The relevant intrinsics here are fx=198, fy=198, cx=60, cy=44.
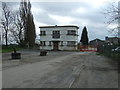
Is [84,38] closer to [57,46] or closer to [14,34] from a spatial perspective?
[57,46]

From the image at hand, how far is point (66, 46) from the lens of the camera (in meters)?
58.1

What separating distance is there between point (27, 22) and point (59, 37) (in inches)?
415

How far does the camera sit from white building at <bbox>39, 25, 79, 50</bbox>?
190 feet

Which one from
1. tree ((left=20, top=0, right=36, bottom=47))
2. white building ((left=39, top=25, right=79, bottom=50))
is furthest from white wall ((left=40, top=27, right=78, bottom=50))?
tree ((left=20, top=0, right=36, bottom=47))

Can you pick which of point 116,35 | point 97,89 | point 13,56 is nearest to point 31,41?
point 13,56

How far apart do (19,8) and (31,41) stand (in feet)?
34.8

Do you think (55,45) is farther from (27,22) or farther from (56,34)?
(27,22)

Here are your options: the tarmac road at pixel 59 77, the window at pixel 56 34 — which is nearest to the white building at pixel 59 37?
the window at pixel 56 34

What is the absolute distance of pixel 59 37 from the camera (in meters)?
59.0

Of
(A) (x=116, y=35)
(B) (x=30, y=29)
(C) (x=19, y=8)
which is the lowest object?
(A) (x=116, y=35)

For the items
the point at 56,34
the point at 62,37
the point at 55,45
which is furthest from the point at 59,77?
the point at 56,34

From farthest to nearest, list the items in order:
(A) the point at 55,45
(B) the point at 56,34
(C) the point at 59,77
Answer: (B) the point at 56,34 < (A) the point at 55,45 < (C) the point at 59,77

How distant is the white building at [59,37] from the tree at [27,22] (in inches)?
132

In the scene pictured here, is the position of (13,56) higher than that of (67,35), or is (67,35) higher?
(67,35)
